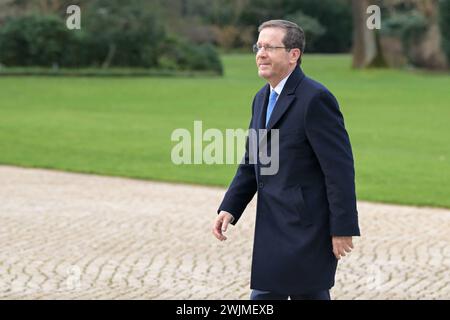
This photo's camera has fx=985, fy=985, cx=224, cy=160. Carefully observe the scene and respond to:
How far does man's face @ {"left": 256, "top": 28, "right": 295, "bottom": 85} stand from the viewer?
5074 millimetres

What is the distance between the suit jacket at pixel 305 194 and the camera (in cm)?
502

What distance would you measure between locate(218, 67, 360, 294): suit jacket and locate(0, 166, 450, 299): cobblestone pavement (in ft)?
8.96

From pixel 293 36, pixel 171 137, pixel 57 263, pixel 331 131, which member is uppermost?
pixel 293 36

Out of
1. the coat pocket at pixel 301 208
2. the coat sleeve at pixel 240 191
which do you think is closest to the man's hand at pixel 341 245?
the coat pocket at pixel 301 208

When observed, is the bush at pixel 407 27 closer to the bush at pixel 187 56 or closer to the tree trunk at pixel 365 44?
the tree trunk at pixel 365 44

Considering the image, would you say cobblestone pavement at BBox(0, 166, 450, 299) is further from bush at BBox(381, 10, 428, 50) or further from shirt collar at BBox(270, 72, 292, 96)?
bush at BBox(381, 10, 428, 50)

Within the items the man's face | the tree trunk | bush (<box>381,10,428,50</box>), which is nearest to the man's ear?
the man's face

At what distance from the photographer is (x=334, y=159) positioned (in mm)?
5012

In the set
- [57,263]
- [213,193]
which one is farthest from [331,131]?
[213,193]

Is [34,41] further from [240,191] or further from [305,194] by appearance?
[305,194]

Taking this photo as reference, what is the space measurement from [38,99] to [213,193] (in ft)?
62.1

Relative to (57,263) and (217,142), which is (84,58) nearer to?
(217,142)

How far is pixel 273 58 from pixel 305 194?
73cm

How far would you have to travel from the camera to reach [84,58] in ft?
158
